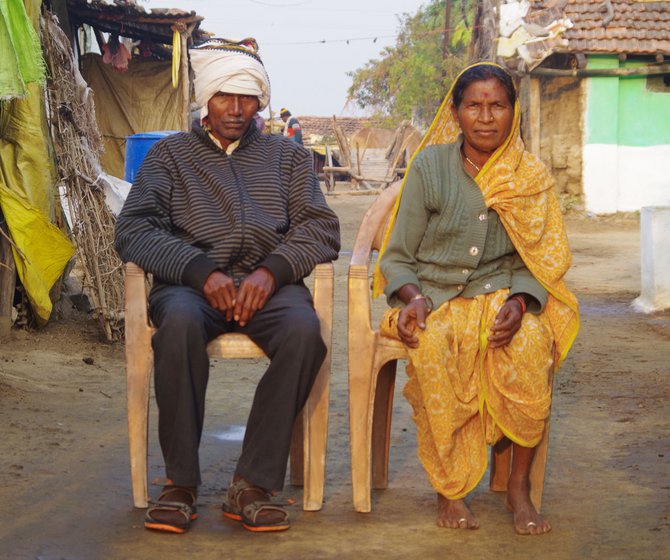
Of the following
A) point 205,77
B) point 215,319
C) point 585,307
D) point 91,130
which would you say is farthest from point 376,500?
point 585,307

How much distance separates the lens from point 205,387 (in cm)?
337

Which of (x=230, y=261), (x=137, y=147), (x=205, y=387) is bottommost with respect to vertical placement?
(x=205, y=387)

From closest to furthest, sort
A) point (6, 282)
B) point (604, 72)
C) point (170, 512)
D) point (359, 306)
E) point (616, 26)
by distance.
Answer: point (170, 512), point (359, 306), point (6, 282), point (604, 72), point (616, 26)

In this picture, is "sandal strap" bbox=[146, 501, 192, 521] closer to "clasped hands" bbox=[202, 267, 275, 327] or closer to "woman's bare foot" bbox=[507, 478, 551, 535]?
"clasped hands" bbox=[202, 267, 275, 327]

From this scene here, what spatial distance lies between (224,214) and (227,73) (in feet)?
1.74

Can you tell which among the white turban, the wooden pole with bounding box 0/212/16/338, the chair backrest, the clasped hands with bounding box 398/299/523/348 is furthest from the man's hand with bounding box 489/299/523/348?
the wooden pole with bounding box 0/212/16/338

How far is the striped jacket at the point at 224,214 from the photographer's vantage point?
3.57m

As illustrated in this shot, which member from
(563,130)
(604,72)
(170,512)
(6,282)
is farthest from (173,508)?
(563,130)

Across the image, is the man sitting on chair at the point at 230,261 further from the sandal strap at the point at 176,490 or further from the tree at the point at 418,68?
the tree at the point at 418,68

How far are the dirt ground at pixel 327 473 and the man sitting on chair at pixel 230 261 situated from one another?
8.0 inches

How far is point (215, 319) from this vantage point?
3.50m

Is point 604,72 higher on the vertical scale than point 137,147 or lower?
higher

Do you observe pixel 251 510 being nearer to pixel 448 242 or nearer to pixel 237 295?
pixel 237 295

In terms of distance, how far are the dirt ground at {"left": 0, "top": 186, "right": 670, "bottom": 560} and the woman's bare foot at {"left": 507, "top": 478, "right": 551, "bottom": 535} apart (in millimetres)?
52
